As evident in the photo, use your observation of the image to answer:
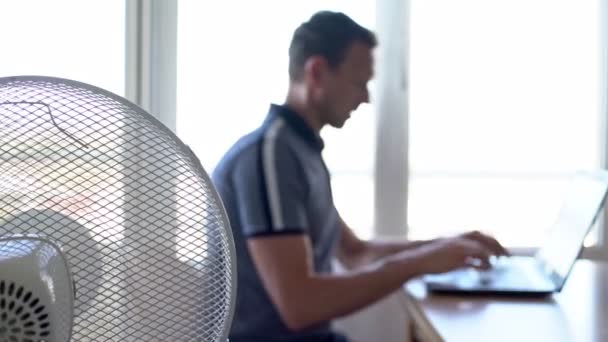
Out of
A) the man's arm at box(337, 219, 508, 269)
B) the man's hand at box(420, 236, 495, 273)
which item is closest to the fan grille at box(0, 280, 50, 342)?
the man's hand at box(420, 236, 495, 273)

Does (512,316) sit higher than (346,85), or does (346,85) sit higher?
(346,85)

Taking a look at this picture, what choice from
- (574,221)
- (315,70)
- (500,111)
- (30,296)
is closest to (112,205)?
(30,296)

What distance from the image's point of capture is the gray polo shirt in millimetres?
1323

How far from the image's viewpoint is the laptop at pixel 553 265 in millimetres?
1486

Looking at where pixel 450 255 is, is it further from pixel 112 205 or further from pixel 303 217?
pixel 112 205

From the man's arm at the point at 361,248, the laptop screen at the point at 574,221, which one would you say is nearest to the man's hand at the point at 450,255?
the laptop screen at the point at 574,221

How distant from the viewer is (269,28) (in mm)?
2180

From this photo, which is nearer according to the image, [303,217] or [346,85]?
[303,217]

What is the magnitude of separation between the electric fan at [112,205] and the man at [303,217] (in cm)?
64

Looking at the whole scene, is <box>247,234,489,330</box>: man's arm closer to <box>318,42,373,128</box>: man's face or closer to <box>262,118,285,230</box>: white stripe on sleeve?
<box>262,118,285,230</box>: white stripe on sleeve

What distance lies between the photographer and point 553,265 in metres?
1.62

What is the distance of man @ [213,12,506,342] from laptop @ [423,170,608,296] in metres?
0.06

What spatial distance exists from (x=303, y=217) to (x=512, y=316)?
0.39m

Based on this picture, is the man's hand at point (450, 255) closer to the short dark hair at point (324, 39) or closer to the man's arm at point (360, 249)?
the man's arm at point (360, 249)
